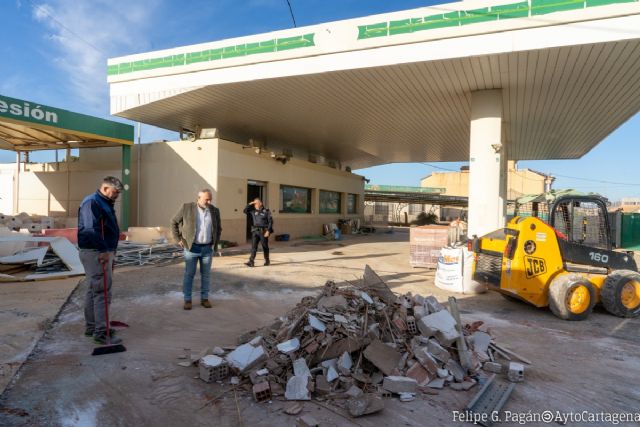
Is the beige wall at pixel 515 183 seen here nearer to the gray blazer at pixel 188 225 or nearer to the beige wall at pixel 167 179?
the beige wall at pixel 167 179

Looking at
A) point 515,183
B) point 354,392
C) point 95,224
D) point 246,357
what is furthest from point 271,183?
point 515,183

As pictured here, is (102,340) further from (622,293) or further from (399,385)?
(622,293)

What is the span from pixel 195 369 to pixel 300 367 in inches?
43.0

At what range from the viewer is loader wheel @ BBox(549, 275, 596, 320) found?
5.90 meters

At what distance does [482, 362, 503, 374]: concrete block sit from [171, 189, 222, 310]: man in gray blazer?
409 centimetres

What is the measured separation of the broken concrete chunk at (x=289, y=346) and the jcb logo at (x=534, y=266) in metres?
4.29

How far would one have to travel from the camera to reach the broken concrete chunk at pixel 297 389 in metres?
3.23

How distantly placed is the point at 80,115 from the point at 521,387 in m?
13.4

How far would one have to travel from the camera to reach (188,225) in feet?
19.0

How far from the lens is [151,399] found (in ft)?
10.4

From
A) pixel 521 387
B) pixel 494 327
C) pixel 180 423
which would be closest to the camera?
pixel 180 423

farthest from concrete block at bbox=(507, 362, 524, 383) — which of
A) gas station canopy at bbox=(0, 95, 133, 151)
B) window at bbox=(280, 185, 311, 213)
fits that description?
window at bbox=(280, 185, 311, 213)

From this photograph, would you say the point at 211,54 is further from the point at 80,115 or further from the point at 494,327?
the point at 494,327

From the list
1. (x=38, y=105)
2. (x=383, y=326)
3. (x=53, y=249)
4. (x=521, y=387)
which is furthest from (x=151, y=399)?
(x=38, y=105)
